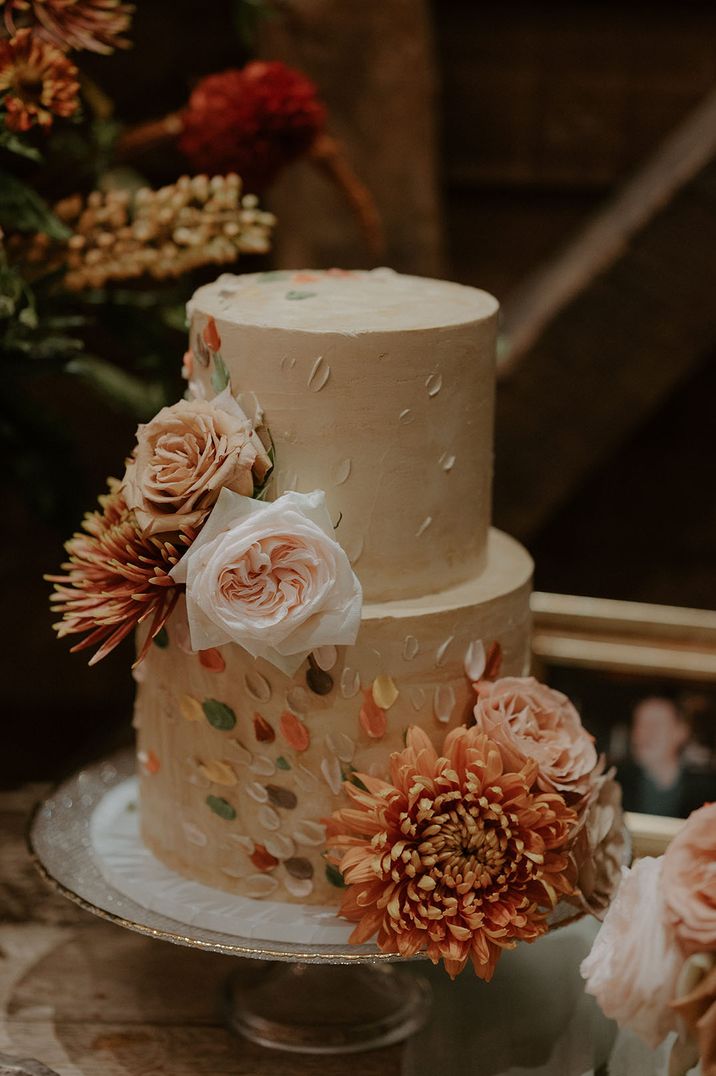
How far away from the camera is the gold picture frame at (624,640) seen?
153cm

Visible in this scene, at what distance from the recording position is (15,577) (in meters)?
1.82

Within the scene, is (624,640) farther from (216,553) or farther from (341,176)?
(216,553)

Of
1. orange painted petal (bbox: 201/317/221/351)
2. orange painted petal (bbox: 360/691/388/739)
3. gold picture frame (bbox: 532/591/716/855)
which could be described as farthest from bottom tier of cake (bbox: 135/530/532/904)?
gold picture frame (bbox: 532/591/716/855)

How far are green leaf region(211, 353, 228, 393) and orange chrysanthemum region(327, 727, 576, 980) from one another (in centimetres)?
33

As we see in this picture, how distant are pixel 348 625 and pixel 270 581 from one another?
0.22ft

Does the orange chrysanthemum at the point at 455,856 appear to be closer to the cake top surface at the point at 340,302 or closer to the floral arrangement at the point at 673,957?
the floral arrangement at the point at 673,957

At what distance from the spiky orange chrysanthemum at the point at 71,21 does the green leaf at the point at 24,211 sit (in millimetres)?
133

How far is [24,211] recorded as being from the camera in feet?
3.76

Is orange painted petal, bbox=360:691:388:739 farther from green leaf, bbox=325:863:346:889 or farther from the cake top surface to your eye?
the cake top surface

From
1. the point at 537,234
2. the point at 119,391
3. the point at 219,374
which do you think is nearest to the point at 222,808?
the point at 219,374

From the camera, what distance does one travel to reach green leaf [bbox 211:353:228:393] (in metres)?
1.02

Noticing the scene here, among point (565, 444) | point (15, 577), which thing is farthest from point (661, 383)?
point (15, 577)

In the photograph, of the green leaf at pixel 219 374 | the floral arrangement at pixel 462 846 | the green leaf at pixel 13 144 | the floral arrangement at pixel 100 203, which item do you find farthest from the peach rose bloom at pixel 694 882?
the green leaf at pixel 13 144

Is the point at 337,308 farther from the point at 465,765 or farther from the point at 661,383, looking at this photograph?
the point at 661,383
